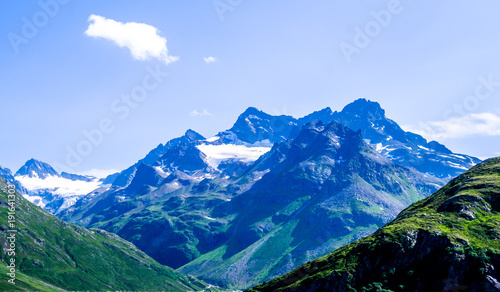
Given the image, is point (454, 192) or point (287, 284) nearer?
point (287, 284)

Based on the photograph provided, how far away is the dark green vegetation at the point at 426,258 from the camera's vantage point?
125 metres

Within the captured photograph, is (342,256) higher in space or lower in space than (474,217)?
lower

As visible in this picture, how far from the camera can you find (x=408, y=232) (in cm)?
14425

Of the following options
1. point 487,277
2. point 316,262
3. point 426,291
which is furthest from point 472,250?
point 316,262

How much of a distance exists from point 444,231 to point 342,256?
3601 centimetres

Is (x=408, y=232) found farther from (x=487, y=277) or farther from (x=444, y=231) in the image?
(x=487, y=277)

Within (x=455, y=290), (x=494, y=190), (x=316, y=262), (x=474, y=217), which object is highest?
(x=494, y=190)

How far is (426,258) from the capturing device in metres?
134

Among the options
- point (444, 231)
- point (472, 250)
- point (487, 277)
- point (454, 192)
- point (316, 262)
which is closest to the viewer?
point (487, 277)

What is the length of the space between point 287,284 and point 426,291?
48.7 m

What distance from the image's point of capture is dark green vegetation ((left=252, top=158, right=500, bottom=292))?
125 metres

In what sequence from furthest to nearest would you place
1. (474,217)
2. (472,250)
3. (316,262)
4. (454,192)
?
(454,192) → (316,262) → (474,217) → (472,250)

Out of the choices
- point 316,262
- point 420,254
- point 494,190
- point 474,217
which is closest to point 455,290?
point 420,254

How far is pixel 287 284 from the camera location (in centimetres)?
15262
